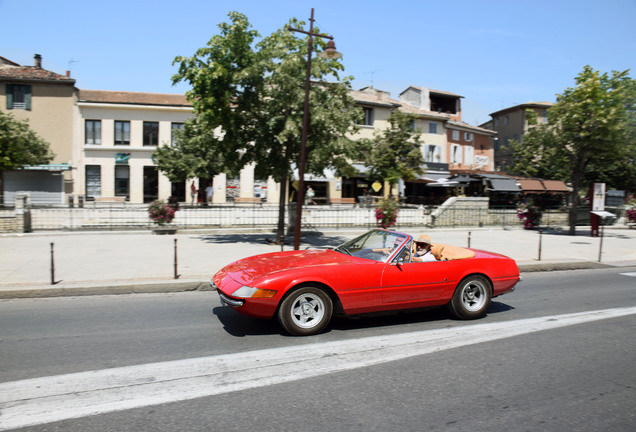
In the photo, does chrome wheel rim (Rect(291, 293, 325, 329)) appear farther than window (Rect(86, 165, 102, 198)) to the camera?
No

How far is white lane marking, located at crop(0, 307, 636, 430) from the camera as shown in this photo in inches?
142

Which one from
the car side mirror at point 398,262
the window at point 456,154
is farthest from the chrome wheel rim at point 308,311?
the window at point 456,154

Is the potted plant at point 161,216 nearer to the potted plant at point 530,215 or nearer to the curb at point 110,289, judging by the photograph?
the curb at point 110,289

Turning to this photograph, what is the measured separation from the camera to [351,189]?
42125 mm

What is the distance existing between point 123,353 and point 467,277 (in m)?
4.73

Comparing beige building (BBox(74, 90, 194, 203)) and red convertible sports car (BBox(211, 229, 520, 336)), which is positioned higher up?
beige building (BBox(74, 90, 194, 203))

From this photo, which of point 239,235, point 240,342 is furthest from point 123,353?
point 239,235

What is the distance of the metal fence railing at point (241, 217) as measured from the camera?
17.6m

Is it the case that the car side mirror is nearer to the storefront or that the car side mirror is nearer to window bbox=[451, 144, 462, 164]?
the storefront

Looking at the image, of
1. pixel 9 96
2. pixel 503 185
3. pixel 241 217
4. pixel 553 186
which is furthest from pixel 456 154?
pixel 9 96

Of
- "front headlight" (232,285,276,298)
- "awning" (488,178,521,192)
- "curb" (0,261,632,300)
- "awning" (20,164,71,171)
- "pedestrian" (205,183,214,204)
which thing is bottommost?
"curb" (0,261,632,300)

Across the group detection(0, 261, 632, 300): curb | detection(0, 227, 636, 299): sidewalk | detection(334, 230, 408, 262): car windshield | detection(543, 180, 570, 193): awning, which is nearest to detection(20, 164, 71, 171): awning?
detection(0, 227, 636, 299): sidewalk

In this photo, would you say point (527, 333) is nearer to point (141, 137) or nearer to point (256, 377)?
point (256, 377)

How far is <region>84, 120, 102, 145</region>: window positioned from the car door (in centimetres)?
3857
